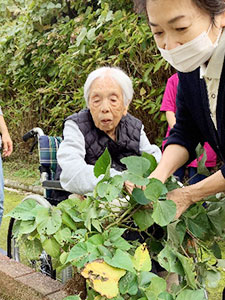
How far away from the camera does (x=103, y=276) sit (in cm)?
115

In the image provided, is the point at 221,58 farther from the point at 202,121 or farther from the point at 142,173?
the point at 142,173

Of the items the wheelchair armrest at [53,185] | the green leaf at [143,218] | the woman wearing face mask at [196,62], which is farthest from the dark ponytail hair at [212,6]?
the wheelchair armrest at [53,185]

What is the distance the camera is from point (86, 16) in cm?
523

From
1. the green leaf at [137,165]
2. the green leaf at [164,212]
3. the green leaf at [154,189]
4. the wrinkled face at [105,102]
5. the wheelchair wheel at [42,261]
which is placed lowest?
the wheelchair wheel at [42,261]

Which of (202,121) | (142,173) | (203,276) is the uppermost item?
(202,121)

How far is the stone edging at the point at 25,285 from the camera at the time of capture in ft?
6.19

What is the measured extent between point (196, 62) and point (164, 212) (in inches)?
19.1

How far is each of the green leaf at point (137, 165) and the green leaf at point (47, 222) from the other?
0.28 metres

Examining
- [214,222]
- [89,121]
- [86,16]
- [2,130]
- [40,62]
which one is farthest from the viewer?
[40,62]

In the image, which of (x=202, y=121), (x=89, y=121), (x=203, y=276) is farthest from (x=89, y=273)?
(x=89, y=121)

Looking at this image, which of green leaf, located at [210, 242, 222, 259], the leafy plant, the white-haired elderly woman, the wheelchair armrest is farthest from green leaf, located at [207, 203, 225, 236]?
the wheelchair armrest

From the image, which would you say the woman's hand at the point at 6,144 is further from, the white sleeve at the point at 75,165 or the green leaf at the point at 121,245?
the green leaf at the point at 121,245

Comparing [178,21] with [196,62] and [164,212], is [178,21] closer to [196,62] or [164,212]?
[196,62]

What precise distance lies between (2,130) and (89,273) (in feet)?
7.51
